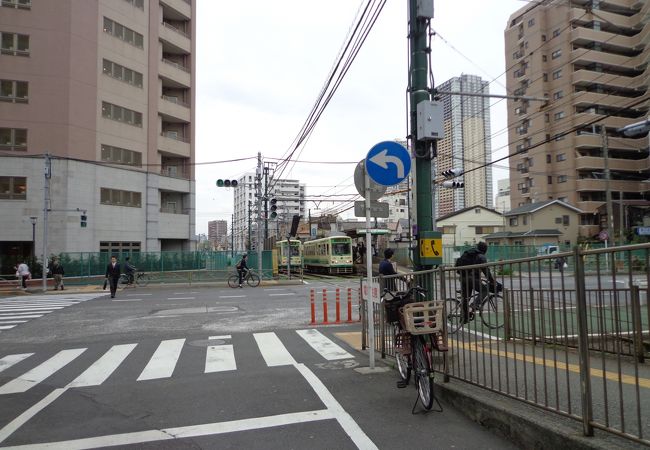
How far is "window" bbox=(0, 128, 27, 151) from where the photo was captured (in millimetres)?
30234

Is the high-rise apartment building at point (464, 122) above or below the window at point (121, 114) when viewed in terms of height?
below

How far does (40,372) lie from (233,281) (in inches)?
733

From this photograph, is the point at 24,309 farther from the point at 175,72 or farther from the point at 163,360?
the point at 175,72

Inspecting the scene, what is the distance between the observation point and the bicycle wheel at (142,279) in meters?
26.3

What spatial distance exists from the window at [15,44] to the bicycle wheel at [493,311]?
36182 mm

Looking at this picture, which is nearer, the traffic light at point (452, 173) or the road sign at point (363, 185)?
the road sign at point (363, 185)

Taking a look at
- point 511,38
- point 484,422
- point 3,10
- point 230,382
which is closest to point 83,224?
point 3,10

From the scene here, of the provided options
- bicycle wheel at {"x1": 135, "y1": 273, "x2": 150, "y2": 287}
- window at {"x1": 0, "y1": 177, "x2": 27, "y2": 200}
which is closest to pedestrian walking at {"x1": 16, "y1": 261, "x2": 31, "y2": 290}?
bicycle wheel at {"x1": 135, "y1": 273, "x2": 150, "y2": 287}

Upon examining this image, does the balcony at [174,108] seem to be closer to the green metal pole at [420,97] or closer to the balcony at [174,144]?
the balcony at [174,144]

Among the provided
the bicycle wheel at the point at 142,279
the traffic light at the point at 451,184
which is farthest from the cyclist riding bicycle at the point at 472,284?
the bicycle wheel at the point at 142,279

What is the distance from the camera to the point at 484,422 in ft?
14.0

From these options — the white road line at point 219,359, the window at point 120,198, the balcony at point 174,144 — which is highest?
the balcony at point 174,144

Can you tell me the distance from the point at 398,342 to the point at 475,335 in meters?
1.08

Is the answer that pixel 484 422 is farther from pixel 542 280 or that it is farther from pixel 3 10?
pixel 3 10
